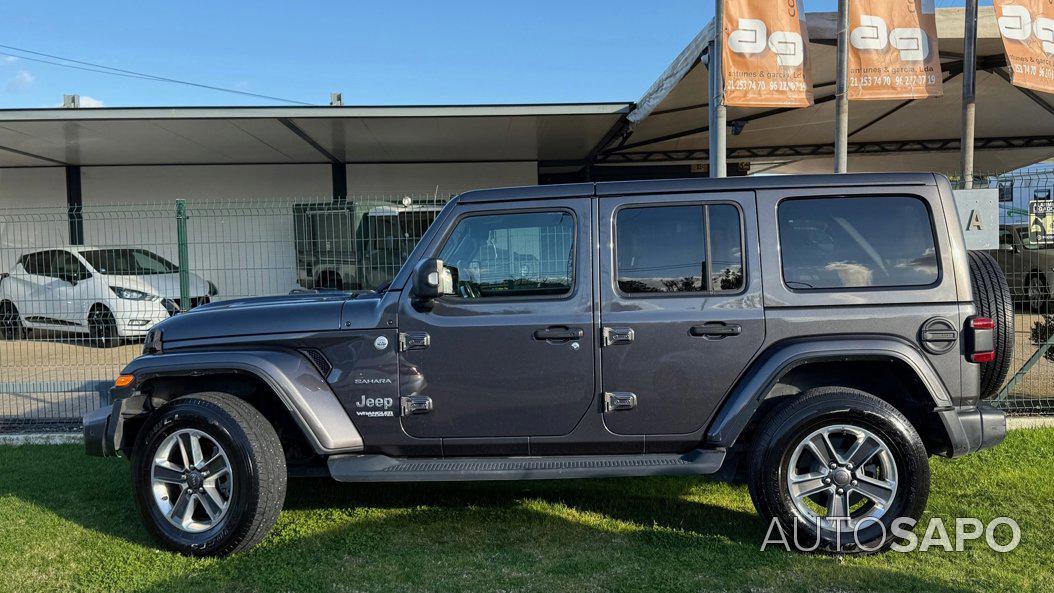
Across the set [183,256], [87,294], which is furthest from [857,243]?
[87,294]

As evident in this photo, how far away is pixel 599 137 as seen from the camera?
1463 cm

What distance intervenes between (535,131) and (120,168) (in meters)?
10.2

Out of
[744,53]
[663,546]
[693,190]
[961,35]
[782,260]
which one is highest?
[961,35]

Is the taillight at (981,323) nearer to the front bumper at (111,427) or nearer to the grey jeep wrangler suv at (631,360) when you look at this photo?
the grey jeep wrangler suv at (631,360)

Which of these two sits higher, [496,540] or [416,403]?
[416,403]

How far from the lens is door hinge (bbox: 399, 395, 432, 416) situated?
3752 mm

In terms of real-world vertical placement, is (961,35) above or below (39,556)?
above

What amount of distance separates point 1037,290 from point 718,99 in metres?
3.34

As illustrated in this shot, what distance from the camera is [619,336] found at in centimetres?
368

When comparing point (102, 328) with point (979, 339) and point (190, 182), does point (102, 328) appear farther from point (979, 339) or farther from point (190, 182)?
point (190, 182)

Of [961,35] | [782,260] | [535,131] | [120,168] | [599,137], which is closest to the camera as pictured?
[782,260]

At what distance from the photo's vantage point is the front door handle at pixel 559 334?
12.1ft

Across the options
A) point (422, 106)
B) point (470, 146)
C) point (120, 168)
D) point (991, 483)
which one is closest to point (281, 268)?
point (422, 106)

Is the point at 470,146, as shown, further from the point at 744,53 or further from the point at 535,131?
the point at 744,53
